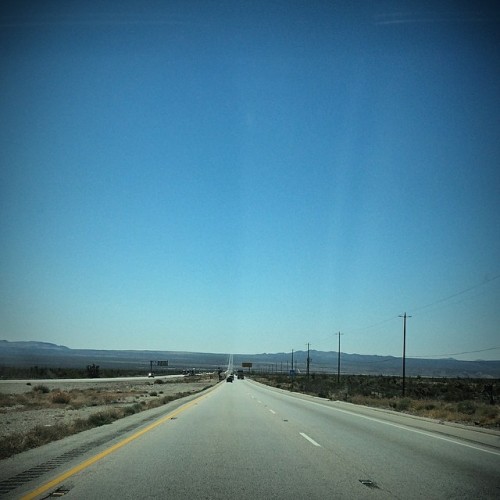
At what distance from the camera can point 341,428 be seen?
17.9 m

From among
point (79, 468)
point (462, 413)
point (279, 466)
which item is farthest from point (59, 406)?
point (279, 466)

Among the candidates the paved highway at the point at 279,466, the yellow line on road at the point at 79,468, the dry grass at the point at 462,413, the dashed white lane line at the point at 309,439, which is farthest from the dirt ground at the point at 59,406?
the dry grass at the point at 462,413

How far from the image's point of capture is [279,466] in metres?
10.0

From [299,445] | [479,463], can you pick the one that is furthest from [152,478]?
[479,463]

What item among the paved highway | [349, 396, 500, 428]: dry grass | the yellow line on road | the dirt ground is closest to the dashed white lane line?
the paved highway

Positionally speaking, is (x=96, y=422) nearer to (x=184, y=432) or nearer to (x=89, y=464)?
(x=184, y=432)

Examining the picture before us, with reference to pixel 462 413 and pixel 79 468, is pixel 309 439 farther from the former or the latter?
pixel 462 413

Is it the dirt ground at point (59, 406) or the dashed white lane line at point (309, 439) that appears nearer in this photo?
the dashed white lane line at point (309, 439)

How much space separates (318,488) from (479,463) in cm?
462

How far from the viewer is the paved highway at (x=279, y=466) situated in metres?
7.87

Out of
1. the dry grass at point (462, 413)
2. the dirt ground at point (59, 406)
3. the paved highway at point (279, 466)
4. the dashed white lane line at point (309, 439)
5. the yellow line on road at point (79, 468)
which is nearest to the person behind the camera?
the yellow line on road at point (79, 468)

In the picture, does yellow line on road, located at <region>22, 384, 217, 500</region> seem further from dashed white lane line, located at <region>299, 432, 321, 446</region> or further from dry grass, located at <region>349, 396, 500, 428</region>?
dry grass, located at <region>349, 396, 500, 428</region>

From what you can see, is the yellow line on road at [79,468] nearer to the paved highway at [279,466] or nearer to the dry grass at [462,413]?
the paved highway at [279,466]

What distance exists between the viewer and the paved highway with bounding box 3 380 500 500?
7.87m
